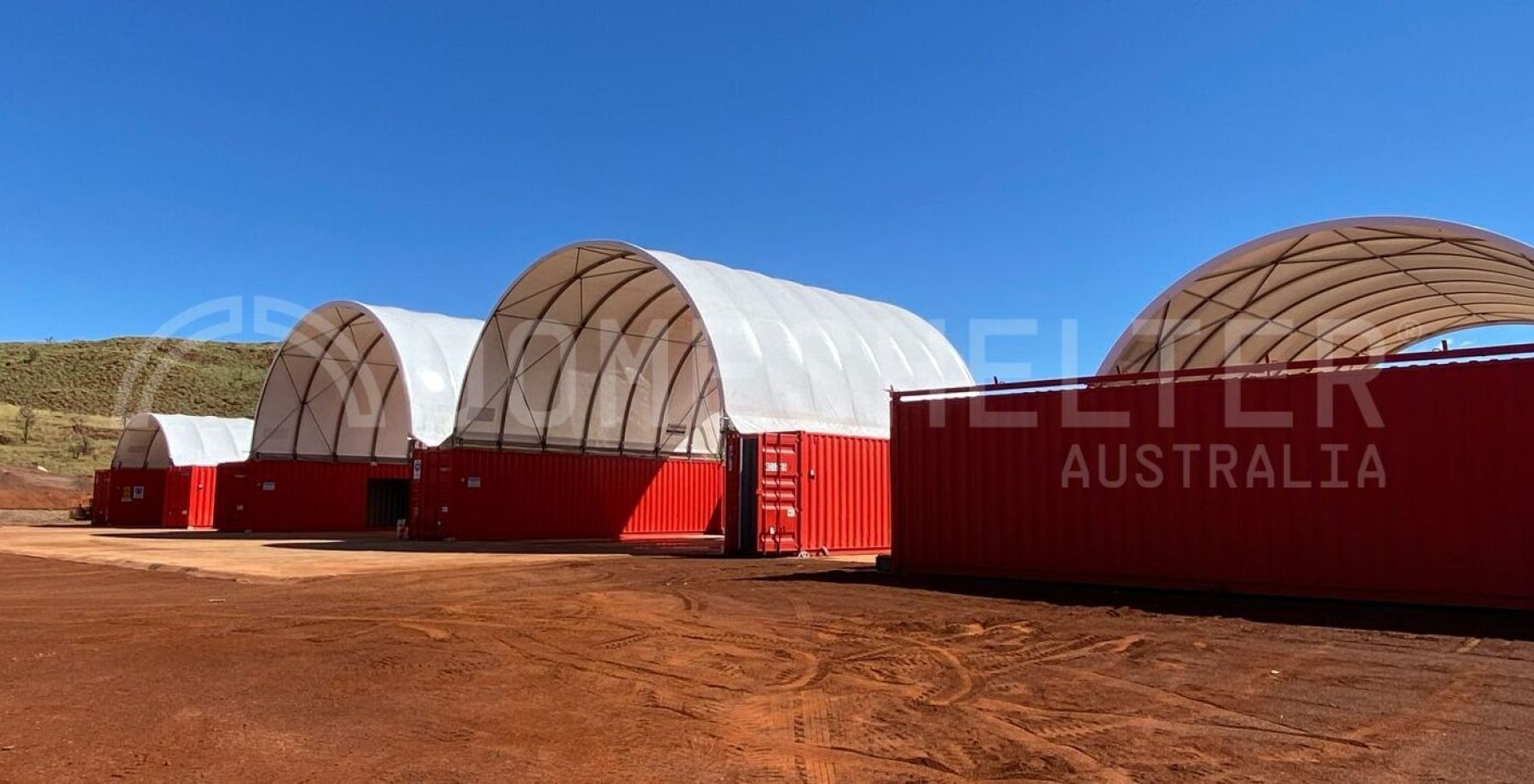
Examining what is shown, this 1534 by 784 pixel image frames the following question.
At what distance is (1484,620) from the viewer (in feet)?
33.7

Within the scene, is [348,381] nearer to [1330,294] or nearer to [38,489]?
[38,489]

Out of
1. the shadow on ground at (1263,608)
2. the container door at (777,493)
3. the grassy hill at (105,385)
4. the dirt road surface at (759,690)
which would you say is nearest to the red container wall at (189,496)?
the container door at (777,493)

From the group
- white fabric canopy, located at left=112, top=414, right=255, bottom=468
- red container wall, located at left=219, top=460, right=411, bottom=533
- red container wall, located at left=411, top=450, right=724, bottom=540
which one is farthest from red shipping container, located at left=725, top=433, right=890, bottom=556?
white fabric canopy, located at left=112, top=414, right=255, bottom=468

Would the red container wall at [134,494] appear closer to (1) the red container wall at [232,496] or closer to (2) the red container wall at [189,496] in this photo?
(2) the red container wall at [189,496]

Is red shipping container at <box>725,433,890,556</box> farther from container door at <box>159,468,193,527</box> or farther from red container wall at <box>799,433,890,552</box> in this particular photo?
container door at <box>159,468,193,527</box>

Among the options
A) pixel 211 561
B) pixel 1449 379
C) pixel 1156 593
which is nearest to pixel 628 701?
pixel 1156 593

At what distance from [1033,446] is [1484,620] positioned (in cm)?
555

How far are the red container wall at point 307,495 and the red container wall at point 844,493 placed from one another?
19754 mm

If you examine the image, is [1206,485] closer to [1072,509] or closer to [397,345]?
[1072,509]

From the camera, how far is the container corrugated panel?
35.2 feet

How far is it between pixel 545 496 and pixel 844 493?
10627 millimetres

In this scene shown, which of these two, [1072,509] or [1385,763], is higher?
[1072,509]

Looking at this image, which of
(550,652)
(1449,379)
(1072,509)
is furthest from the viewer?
(1072,509)

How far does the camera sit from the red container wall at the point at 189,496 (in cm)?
4016
